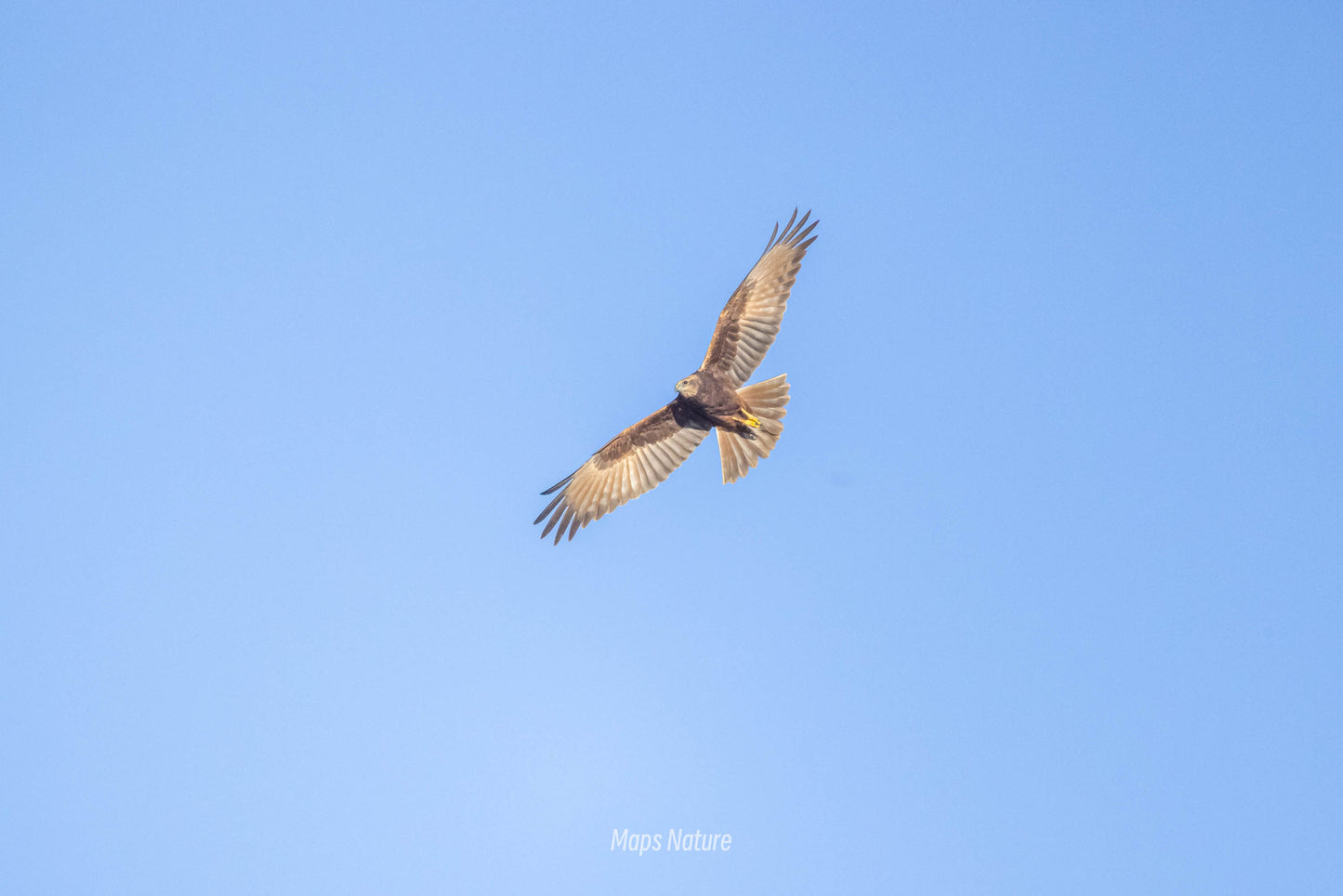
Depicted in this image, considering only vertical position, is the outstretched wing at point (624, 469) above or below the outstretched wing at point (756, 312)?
below

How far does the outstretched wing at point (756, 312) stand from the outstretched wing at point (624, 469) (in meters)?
1.00

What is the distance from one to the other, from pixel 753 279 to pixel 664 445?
8.02 ft

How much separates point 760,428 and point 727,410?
21.0 inches

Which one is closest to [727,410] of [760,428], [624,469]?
[760,428]

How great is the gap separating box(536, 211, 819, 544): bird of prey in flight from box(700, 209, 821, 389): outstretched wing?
0.04 feet

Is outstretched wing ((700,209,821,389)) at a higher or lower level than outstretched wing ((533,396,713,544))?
higher

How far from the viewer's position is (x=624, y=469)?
19.3 meters

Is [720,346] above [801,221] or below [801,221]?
below

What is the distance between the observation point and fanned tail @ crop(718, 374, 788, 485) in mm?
18438

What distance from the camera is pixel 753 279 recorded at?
60.8 ft

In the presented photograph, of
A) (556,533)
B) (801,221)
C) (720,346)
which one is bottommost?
(556,533)

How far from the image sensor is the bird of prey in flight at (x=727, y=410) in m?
18.3

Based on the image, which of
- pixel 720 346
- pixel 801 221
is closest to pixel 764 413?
pixel 720 346

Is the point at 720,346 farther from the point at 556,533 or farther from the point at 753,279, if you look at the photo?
the point at 556,533
